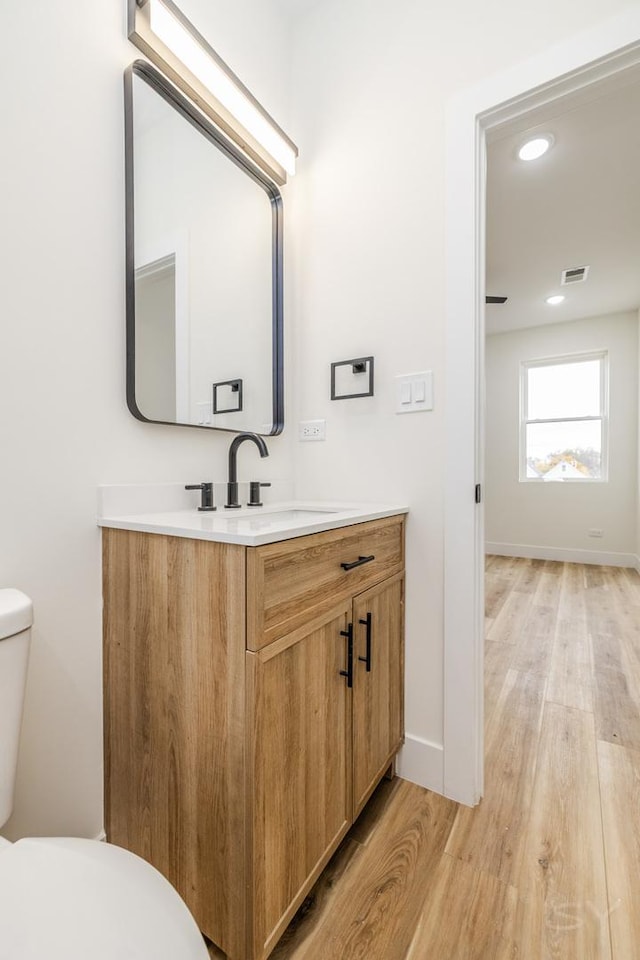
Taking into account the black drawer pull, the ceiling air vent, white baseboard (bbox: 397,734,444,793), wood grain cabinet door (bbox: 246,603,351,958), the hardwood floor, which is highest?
the ceiling air vent

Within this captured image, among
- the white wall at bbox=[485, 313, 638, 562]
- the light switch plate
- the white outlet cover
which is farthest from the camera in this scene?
the white wall at bbox=[485, 313, 638, 562]

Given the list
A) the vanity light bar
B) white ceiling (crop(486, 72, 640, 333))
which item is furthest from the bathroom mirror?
white ceiling (crop(486, 72, 640, 333))

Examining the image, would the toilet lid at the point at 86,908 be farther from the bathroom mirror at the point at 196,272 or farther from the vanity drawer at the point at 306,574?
the bathroom mirror at the point at 196,272

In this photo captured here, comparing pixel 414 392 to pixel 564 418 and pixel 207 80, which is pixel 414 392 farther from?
pixel 564 418

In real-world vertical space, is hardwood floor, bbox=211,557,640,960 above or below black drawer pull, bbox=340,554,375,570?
below

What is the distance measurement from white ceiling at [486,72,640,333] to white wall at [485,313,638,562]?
1.27ft

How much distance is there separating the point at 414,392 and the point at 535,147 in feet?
5.48

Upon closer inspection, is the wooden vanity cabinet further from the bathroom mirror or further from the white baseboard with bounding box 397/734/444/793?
the bathroom mirror

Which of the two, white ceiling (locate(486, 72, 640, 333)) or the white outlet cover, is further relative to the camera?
white ceiling (locate(486, 72, 640, 333))

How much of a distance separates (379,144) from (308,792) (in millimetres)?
1917

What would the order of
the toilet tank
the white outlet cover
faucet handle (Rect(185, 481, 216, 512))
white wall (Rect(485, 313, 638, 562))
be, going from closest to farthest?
the toilet tank → faucet handle (Rect(185, 481, 216, 512)) → the white outlet cover → white wall (Rect(485, 313, 638, 562))

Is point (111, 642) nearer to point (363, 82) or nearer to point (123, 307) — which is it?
point (123, 307)

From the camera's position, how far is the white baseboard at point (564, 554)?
14.3ft

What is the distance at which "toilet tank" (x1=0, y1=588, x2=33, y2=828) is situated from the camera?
76 centimetres
